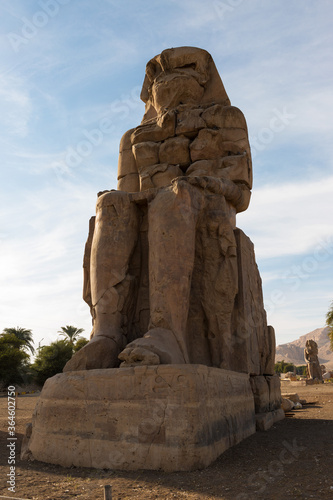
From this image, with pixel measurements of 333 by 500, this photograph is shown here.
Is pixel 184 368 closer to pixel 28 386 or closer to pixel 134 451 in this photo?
pixel 134 451

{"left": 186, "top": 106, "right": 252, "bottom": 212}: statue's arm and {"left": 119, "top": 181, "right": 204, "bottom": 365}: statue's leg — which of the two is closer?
{"left": 119, "top": 181, "right": 204, "bottom": 365}: statue's leg

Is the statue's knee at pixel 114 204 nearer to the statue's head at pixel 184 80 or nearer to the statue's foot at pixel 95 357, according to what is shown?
the statue's foot at pixel 95 357

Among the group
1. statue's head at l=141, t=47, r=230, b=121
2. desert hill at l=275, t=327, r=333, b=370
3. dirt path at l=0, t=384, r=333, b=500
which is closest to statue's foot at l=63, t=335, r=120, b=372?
dirt path at l=0, t=384, r=333, b=500

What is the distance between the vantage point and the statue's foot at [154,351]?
10.00 ft

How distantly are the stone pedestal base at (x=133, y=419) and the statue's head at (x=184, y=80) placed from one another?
3414 millimetres

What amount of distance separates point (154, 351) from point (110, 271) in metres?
0.99

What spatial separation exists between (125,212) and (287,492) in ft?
8.41

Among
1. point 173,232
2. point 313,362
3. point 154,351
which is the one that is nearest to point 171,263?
point 173,232

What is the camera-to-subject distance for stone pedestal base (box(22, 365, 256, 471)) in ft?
9.02

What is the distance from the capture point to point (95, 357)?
11.3ft

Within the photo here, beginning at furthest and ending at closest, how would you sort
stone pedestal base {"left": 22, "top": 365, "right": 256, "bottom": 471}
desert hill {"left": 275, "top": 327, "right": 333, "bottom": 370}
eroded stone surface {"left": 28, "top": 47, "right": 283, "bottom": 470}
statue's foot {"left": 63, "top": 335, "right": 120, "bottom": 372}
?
desert hill {"left": 275, "top": 327, "right": 333, "bottom": 370} < statue's foot {"left": 63, "top": 335, "right": 120, "bottom": 372} < eroded stone surface {"left": 28, "top": 47, "right": 283, "bottom": 470} < stone pedestal base {"left": 22, "top": 365, "right": 256, "bottom": 471}

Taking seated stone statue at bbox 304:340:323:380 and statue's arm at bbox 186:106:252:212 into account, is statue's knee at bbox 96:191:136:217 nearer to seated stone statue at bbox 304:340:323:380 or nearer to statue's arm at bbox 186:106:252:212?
statue's arm at bbox 186:106:252:212

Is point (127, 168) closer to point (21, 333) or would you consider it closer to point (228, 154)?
point (228, 154)

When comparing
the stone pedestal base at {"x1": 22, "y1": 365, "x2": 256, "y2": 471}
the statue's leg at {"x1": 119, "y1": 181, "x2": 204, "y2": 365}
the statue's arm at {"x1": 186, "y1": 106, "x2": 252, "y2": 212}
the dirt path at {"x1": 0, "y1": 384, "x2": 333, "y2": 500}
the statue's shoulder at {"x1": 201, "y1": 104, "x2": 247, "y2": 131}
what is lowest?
the dirt path at {"x1": 0, "y1": 384, "x2": 333, "y2": 500}
